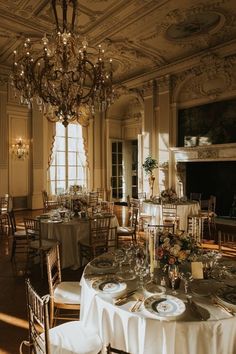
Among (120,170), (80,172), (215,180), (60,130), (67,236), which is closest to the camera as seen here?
(67,236)

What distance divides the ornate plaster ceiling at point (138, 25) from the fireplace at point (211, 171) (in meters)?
3.25

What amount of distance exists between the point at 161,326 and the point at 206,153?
8082 mm

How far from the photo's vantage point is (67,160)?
12148 mm

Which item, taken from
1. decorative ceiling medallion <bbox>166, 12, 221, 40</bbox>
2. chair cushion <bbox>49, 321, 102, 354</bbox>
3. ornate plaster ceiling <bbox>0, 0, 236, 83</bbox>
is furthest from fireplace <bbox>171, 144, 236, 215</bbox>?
chair cushion <bbox>49, 321, 102, 354</bbox>

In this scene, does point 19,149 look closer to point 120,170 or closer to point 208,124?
point 120,170

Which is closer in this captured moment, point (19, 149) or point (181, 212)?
point (181, 212)

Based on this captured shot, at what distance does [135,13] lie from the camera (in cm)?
654

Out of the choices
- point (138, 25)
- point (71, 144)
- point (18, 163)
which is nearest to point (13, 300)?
point (138, 25)

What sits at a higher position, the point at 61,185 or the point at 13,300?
the point at 61,185

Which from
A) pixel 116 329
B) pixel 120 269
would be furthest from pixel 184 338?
pixel 120 269

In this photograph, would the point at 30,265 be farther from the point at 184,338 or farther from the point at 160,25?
the point at 160,25

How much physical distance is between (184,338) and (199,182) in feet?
29.1

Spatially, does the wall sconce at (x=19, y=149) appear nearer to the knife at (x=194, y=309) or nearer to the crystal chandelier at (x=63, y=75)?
the crystal chandelier at (x=63, y=75)

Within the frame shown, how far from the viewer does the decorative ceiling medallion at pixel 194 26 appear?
6895mm
